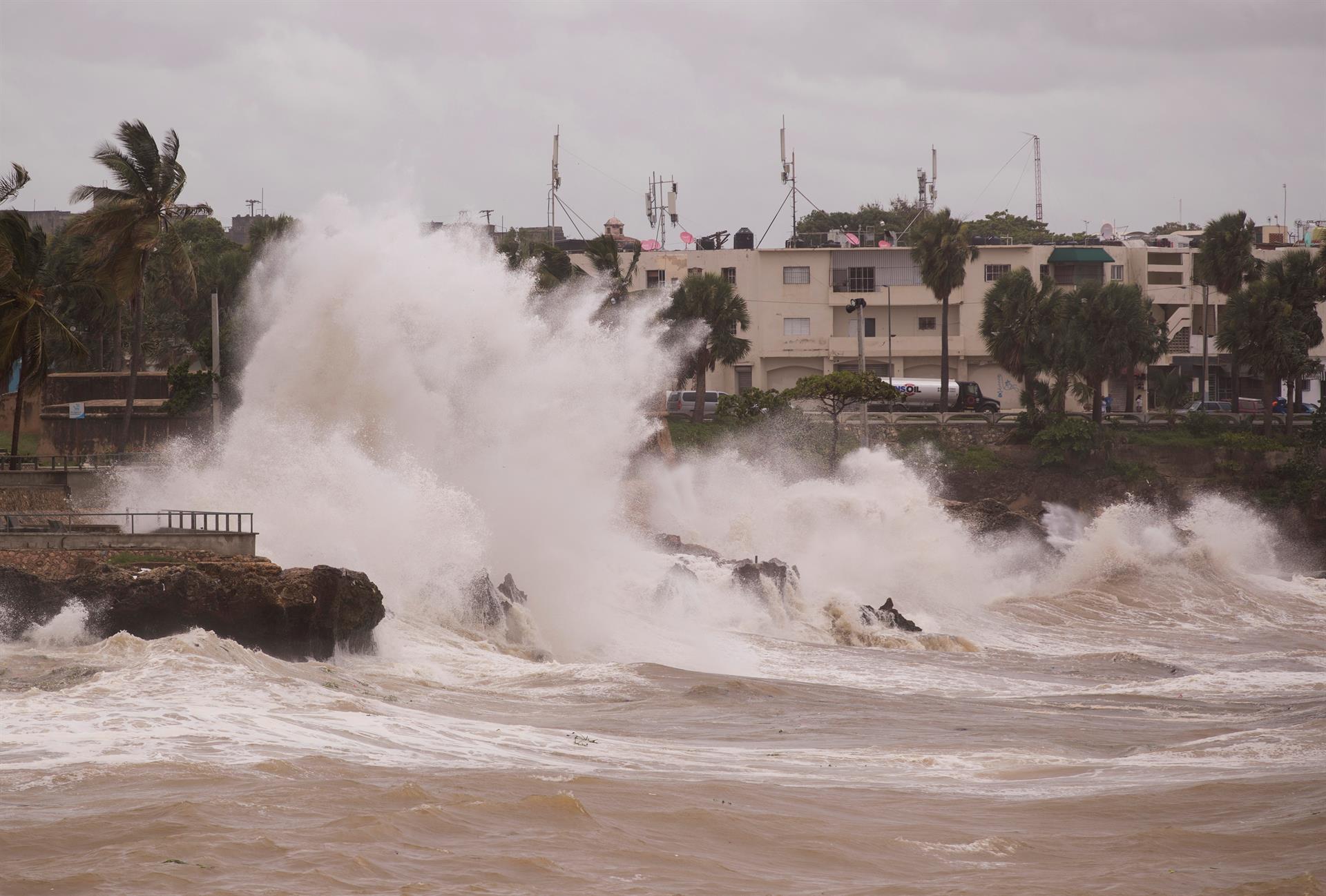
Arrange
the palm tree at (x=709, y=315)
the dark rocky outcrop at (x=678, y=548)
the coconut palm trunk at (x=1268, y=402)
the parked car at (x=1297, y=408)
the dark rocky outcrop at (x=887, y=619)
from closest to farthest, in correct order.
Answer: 1. the dark rocky outcrop at (x=887, y=619)
2. the dark rocky outcrop at (x=678, y=548)
3. the coconut palm trunk at (x=1268, y=402)
4. the palm tree at (x=709, y=315)
5. the parked car at (x=1297, y=408)

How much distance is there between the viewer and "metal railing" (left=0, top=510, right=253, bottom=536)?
811 inches

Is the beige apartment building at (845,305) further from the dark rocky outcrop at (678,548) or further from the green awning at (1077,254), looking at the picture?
the dark rocky outcrop at (678,548)

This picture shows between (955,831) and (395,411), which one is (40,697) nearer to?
(955,831)

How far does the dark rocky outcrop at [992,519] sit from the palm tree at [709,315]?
15.2m

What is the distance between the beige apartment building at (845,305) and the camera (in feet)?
220

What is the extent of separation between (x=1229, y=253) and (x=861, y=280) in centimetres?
1667

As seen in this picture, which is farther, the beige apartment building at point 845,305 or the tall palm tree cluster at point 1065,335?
the beige apartment building at point 845,305

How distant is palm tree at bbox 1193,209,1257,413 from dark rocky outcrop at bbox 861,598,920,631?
110 ft

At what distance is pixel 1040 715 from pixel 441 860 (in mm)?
10758

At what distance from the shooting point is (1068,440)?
5269 cm

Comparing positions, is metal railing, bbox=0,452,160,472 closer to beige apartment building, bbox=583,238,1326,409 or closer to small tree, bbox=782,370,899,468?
small tree, bbox=782,370,899,468

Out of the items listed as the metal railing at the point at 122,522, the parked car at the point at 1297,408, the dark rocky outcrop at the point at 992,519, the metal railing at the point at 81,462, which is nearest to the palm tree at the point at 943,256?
the dark rocky outcrop at the point at 992,519

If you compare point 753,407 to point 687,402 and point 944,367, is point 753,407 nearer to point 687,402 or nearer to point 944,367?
point 687,402

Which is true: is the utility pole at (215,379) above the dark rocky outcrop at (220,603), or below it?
above
